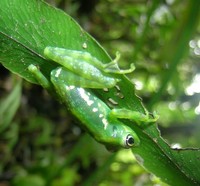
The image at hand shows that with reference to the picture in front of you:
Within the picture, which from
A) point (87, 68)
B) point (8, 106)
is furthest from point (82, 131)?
point (87, 68)

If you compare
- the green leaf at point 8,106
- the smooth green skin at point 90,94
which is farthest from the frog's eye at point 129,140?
the green leaf at point 8,106

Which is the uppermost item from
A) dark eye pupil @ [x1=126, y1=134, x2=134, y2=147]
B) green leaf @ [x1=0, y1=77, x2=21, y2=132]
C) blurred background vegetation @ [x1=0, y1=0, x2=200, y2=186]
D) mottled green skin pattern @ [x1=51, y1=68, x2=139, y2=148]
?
blurred background vegetation @ [x1=0, y1=0, x2=200, y2=186]

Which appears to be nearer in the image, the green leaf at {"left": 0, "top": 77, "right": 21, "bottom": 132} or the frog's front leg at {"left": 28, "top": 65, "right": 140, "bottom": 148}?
the frog's front leg at {"left": 28, "top": 65, "right": 140, "bottom": 148}

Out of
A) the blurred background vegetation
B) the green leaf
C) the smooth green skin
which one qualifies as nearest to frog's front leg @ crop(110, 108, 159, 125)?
the smooth green skin

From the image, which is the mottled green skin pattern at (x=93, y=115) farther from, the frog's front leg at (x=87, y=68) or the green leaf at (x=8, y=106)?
the green leaf at (x=8, y=106)

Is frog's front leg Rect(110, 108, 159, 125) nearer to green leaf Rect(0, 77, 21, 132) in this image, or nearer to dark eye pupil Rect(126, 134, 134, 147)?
dark eye pupil Rect(126, 134, 134, 147)

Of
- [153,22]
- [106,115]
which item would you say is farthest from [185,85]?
[106,115]

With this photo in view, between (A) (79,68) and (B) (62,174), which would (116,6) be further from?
(A) (79,68)
